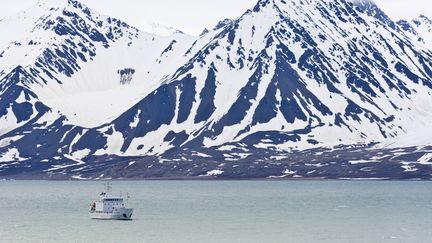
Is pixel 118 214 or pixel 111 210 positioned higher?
pixel 111 210

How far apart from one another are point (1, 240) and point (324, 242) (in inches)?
1705

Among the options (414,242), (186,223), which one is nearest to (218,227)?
(186,223)

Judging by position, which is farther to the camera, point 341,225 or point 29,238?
Result: point 341,225

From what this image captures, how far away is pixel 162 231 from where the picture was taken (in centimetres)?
16725

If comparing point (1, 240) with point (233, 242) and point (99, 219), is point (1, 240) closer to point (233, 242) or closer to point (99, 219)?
point (233, 242)

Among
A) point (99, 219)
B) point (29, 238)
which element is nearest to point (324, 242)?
point (29, 238)

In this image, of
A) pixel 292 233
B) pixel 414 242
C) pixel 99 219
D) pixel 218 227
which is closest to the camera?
pixel 414 242

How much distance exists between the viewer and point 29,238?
153250 mm

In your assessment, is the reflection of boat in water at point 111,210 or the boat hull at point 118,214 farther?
the reflection of boat in water at point 111,210

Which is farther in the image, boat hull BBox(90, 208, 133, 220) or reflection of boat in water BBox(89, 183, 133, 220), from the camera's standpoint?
reflection of boat in water BBox(89, 183, 133, 220)

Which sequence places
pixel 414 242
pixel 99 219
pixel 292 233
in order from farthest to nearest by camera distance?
1. pixel 99 219
2. pixel 292 233
3. pixel 414 242

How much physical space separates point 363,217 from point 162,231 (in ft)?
148

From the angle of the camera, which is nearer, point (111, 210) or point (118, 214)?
point (118, 214)

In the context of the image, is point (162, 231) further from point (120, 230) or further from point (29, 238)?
point (29, 238)
